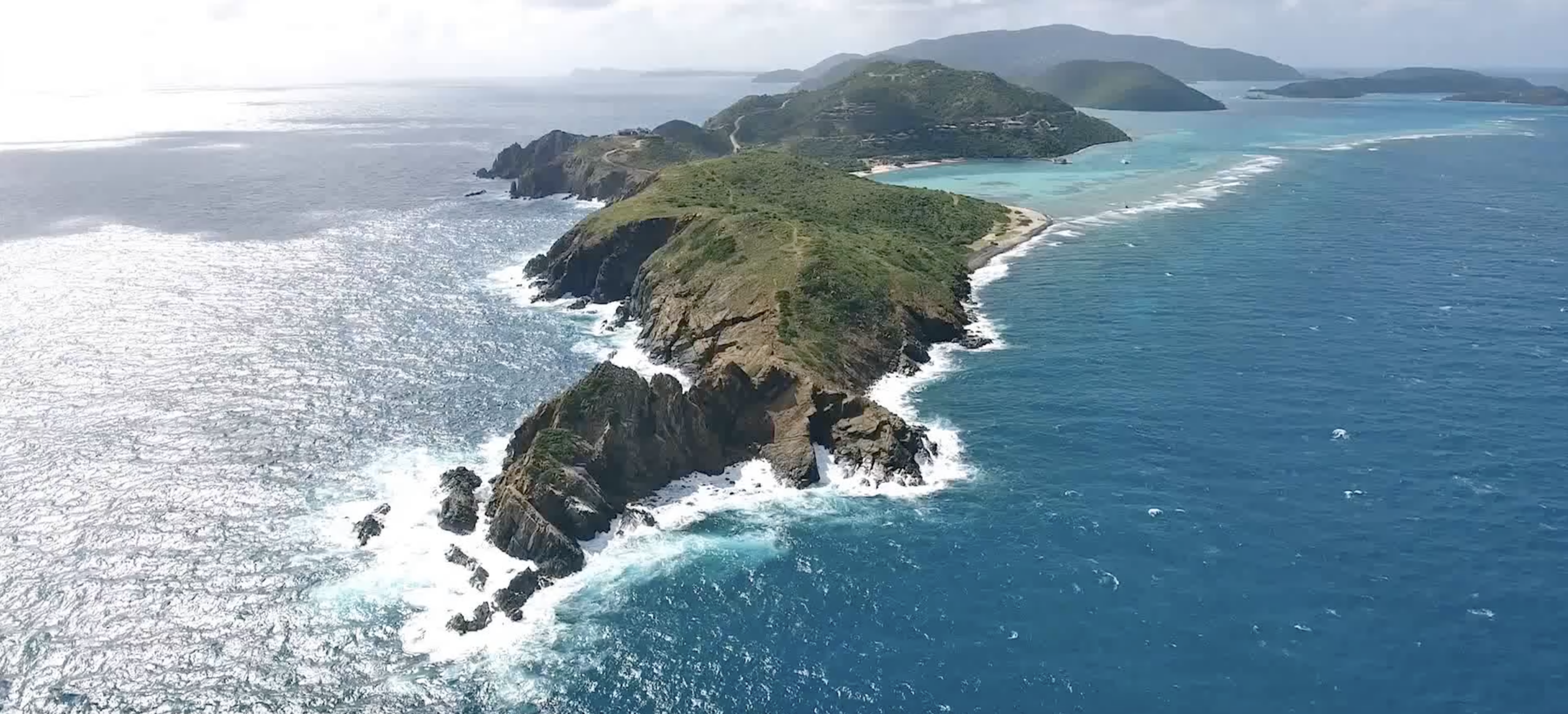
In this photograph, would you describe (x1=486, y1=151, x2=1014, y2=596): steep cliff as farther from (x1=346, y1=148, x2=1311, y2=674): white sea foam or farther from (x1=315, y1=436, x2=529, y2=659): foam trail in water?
(x1=315, y1=436, x2=529, y2=659): foam trail in water

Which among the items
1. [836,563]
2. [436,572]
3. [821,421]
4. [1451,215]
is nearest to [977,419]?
[821,421]

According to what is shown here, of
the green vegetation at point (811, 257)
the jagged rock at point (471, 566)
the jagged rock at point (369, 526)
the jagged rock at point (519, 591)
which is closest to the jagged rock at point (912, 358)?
the green vegetation at point (811, 257)

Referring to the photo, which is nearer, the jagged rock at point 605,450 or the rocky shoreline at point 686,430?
the jagged rock at point 605,450

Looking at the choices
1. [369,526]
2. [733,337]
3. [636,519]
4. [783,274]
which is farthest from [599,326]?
[369,526]

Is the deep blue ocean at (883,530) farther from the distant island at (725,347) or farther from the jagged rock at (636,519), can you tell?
the distant island at (725,347)

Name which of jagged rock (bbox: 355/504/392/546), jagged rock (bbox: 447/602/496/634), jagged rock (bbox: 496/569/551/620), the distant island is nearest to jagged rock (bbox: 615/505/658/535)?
the distant island

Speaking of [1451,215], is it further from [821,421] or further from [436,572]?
[436,572]
